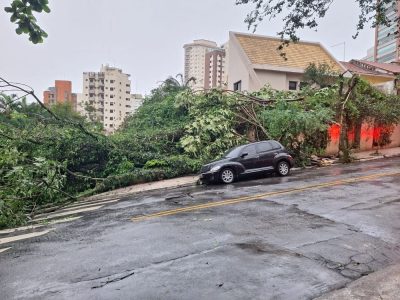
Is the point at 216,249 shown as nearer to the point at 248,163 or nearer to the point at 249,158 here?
the point at 248,163

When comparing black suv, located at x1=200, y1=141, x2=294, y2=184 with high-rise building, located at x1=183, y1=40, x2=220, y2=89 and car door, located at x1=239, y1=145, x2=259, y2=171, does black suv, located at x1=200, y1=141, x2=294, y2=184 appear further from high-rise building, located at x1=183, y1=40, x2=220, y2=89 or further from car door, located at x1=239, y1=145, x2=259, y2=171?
high-rise building, located at x1=183, y1=40, x2=220, y2=89

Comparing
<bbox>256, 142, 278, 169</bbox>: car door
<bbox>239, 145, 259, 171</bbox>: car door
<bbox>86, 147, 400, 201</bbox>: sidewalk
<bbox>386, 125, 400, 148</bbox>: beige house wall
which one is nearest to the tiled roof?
<bbox>386, 125, 400, 148</bbox>: beige house wall

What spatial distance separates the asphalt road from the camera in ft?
17.3

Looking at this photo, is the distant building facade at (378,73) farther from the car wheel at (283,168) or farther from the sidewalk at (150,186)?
the sidewalk at (150,186)

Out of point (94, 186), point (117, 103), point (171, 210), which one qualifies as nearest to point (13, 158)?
point (94, 186)

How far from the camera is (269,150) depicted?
1684cm

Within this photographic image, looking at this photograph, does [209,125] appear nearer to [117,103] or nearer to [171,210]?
[171,210]

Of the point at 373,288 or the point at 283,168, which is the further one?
the point at 283,168

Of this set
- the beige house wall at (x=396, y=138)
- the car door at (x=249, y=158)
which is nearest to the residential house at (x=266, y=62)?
the beige house wall at (x=396, y=138)

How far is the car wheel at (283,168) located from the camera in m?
16.9

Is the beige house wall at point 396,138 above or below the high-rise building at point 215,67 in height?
below

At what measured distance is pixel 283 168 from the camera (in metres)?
17.0

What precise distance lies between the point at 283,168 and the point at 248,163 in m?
1.88

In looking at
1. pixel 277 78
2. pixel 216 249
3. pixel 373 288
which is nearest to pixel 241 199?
pixel 216 249
